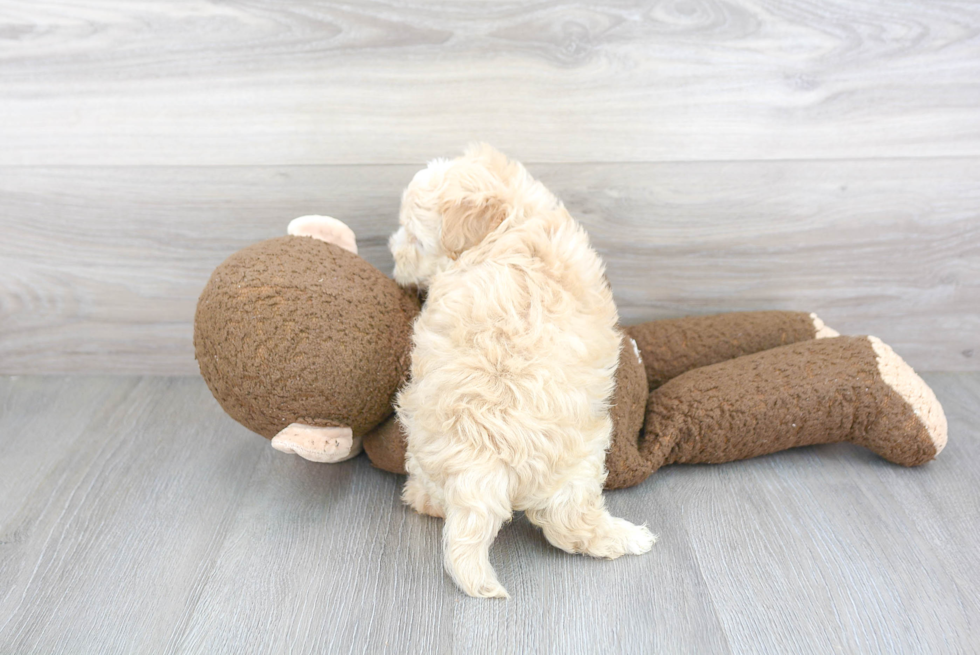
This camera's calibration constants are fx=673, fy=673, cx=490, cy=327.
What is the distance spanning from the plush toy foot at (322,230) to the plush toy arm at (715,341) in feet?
1.70

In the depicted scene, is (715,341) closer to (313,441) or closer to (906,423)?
(906,423)

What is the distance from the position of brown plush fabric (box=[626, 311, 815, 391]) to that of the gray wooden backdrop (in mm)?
112

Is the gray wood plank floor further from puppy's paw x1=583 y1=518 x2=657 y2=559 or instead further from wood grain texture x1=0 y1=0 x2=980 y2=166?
wood grain texture x1=0 y1=0 x2=980 y2=166

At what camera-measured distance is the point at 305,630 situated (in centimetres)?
77

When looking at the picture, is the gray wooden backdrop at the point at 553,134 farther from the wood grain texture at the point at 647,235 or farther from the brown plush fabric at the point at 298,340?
the brown plush fabric at the point at 298,340

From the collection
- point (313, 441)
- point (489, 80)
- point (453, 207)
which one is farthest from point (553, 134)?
point (313, 441)

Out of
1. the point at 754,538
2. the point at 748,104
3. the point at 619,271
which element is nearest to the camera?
the point at 754,538

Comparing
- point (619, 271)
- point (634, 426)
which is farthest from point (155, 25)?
point (634, 426)

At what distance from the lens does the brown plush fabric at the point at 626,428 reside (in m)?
0.96

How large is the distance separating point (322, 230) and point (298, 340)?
23 cm

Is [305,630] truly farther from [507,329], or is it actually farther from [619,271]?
[619,271]

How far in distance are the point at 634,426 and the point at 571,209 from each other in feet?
1.29

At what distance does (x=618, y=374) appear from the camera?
0.97 m

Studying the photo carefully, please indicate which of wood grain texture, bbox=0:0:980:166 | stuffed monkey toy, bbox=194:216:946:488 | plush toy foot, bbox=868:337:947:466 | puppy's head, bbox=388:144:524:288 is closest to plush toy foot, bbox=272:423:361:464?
stuffed monkey toy, bbox=194:216:946:488
